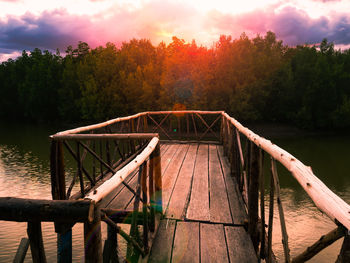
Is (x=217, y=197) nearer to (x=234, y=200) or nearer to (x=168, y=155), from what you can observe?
(x=234, y=200)

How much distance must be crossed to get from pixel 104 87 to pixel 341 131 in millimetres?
33087

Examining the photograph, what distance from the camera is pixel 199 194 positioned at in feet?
15.9

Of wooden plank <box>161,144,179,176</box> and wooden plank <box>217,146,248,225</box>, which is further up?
wooden plank <box>161,144,179,176</box>

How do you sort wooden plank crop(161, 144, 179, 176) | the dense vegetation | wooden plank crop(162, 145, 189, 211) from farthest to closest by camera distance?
1. the dense vegetation
2. wooden plank crop(161, 144, 179, 176)
3. wooden plank crop(162, 145, 189, 211)

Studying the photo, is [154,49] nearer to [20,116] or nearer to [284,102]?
[284,102]

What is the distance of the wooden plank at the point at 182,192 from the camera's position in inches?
163

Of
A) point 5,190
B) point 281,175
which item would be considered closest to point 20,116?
point 5,190

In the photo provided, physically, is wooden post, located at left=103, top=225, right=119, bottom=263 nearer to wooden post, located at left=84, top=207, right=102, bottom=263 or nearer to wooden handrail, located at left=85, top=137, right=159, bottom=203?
wooden handrail, located at left=85, top=137, right=159, bottom=203

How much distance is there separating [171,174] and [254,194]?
9.64 ft

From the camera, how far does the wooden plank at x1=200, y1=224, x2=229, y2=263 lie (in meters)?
3.04

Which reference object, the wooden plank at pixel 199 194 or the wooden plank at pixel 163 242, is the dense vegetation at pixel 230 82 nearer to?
the wooden plank at pixel 199 194

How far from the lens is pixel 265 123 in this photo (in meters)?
34.5

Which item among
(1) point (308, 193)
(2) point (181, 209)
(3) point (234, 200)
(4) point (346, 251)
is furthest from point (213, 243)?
(4) point (346, 251)

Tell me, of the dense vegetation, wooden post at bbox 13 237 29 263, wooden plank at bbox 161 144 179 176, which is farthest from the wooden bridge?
the dense vegetation
